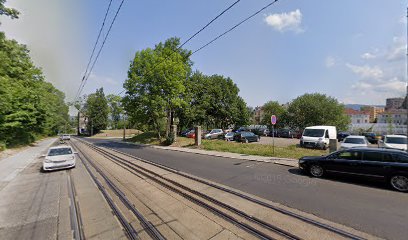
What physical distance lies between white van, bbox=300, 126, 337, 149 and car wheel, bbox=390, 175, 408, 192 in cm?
1008

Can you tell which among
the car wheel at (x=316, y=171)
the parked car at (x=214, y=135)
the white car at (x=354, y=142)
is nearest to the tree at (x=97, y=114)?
the parked car at (x=214, y=135)

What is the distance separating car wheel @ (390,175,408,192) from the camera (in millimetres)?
6950

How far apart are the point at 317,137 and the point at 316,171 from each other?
9.55 metres

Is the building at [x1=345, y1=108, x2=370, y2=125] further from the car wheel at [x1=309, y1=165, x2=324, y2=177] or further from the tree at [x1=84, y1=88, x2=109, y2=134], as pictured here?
the car wheel at [x1=309, y1=165, x2=324, y2=177]

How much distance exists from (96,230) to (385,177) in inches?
369

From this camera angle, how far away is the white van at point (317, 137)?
16.9 meters

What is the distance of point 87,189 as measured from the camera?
25.6ft

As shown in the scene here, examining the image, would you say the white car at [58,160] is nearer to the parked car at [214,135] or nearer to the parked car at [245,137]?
the parked car at [245,137]

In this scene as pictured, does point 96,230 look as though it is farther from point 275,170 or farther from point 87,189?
point 275,170

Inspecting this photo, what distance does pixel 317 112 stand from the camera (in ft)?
136

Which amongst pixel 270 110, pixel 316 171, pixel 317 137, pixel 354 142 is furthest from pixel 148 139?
pixel 270 110

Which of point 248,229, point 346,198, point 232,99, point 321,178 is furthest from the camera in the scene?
point 232,99

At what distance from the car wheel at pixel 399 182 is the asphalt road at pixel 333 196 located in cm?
31

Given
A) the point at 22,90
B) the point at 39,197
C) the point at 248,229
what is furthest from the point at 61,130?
the point at 248,229
